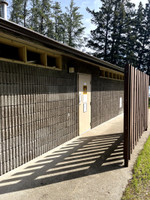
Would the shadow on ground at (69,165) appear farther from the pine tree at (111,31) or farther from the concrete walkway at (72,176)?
the pine tree at (111,31)

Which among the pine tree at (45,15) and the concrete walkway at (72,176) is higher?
the pine tree at (45,15)

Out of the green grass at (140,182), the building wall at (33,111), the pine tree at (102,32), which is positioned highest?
the pine tree at (102,32)

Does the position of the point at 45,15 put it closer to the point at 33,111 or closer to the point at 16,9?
the point at 16,9

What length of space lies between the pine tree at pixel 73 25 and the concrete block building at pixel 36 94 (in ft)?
57.1

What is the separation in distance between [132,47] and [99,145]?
2358cm

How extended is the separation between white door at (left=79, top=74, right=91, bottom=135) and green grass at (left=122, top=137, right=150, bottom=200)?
2.41 metres

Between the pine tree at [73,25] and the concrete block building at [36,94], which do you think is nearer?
the concrete block building at [36,94]

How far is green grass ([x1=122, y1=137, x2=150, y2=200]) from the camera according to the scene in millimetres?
2439

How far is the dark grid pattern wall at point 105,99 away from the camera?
6.66 meters

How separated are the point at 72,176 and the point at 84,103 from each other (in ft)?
10.3

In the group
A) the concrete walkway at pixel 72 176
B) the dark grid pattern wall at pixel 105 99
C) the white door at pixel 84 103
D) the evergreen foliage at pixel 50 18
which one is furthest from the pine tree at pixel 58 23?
the concrete walkway at pixel 72 176

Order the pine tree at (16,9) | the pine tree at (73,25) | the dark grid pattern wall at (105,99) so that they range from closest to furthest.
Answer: the dark grid pattern wall at (105,99)
the pine tree at (16,9)
the pine tree at (73,25)

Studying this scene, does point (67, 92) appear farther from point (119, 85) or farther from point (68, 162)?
point (119, 85)

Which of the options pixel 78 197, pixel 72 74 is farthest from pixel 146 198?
pixel 72 74
